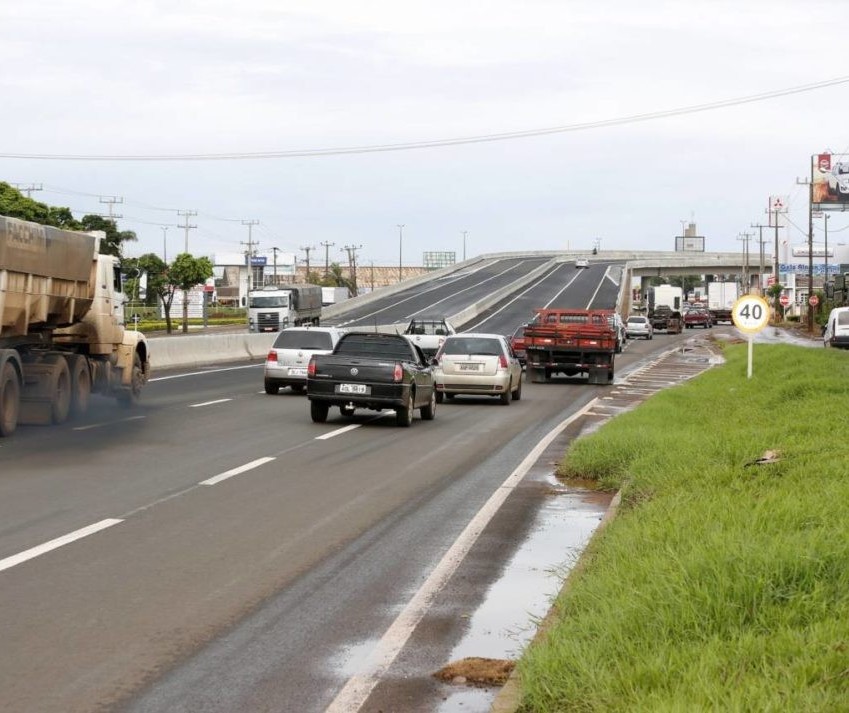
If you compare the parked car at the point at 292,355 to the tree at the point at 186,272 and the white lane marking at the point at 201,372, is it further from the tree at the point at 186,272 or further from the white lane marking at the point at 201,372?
the tree at the point at 186,272

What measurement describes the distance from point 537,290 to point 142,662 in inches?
4378

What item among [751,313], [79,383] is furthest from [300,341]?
[751,313]

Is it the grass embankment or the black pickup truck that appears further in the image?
the black pickup truck

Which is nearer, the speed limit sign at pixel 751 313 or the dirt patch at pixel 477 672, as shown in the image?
the dirt patch at pixel 477 672

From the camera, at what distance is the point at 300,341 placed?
100 feet

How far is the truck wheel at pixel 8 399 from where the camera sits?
65.6 feet

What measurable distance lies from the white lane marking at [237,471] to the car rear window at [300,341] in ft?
43.8

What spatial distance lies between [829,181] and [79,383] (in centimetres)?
11254

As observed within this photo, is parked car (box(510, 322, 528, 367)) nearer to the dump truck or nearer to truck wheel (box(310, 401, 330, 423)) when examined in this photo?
the dump truck

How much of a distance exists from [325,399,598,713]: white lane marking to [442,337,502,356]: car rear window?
571 inches

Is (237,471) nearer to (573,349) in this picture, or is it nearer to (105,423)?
(105,423)

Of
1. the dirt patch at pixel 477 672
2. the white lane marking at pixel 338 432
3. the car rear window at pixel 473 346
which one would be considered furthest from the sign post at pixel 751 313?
the dirt patch at pixel 477 672

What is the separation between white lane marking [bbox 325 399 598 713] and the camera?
652cm

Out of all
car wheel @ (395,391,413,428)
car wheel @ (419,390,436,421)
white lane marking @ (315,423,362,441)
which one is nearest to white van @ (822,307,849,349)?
car wheel @ (419,390,436,421)
